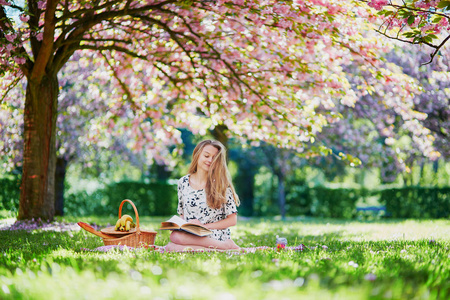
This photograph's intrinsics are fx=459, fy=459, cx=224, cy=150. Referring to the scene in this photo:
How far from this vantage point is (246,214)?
21.1 metres

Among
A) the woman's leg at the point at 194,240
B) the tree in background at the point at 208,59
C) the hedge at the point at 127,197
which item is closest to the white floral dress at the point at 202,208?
the woman's leg at the point at 194,240

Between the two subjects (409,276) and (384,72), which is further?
(384,72)

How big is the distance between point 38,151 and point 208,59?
147 inches

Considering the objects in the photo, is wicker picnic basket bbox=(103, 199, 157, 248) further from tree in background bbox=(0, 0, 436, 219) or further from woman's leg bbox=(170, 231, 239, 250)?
tree in background bbox=(0, 0, 436, 219)

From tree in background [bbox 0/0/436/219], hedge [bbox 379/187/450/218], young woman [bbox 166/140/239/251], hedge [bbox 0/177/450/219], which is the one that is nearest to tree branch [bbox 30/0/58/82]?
tree in background [bbox 0/0/436/219]

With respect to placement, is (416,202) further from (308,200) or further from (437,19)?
(437,19)

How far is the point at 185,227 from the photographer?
16.9ft

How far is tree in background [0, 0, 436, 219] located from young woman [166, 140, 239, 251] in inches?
86.2

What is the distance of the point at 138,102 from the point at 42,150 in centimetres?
305

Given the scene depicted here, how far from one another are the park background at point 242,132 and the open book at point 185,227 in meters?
0.50

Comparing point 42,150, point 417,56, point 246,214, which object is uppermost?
point 417,56

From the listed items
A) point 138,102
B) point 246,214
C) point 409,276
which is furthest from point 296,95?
point 246,214

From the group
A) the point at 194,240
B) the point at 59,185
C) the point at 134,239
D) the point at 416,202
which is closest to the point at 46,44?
the point at 134,239

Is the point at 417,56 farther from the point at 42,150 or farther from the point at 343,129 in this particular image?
the point at 42,150
